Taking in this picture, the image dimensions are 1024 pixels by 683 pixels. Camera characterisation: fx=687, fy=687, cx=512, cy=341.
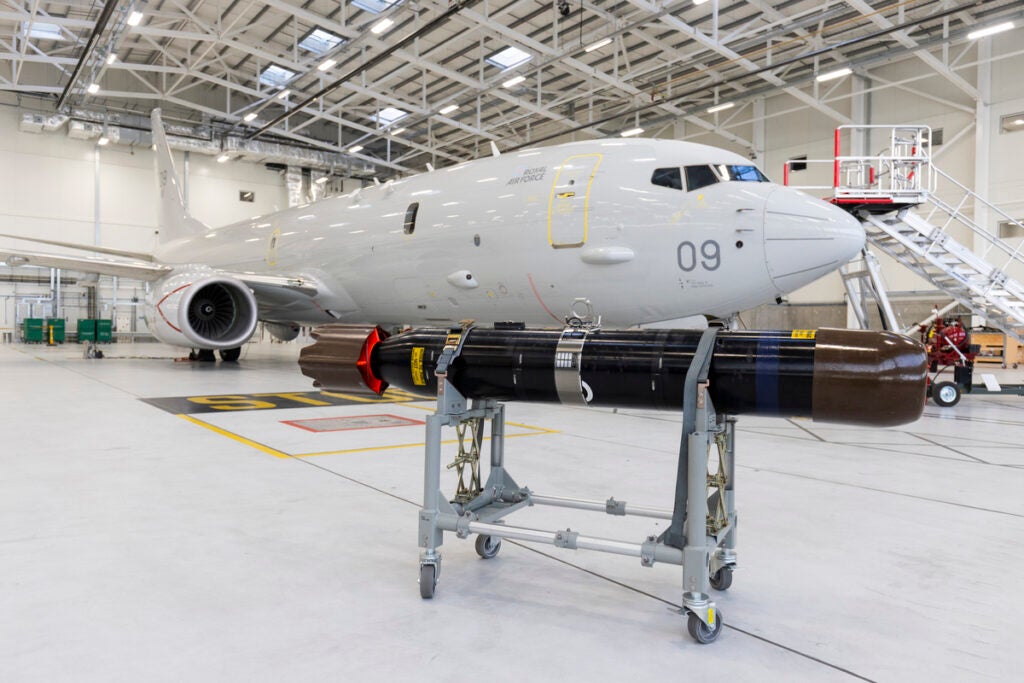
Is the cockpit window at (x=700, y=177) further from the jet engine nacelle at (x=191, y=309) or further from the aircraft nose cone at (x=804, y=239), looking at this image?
the jet engine nacelle at (x=191, y=309)

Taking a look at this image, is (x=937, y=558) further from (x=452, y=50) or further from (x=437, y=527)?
(x=452, y=50)

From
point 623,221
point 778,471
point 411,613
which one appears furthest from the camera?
point 623,221

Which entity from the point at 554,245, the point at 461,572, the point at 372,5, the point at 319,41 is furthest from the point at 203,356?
the point at 461,572

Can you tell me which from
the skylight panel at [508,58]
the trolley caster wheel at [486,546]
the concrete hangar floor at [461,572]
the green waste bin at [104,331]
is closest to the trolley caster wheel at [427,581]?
the concrete hangar floor at [461,572]

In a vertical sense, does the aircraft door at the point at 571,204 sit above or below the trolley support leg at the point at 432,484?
above

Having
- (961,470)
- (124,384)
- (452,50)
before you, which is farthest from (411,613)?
(452,50)

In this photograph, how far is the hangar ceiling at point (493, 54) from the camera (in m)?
16.0

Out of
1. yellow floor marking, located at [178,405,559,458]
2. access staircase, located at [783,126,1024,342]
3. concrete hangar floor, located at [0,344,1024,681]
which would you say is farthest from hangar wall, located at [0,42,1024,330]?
yellow floor marking, located at [178,405,559,458]

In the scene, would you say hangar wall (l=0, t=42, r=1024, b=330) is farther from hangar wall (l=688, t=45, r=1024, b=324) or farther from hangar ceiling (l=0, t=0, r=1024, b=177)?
hangar ceiling (l=0, t=0, r=1024, b=177)

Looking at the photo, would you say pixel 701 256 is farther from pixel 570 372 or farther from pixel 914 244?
pixel 914 244

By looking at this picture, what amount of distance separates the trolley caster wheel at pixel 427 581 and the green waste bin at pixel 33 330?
2740 centimetres

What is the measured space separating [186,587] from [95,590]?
0.29 meters

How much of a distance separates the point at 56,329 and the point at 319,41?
554 inches

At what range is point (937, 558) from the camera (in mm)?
2740
